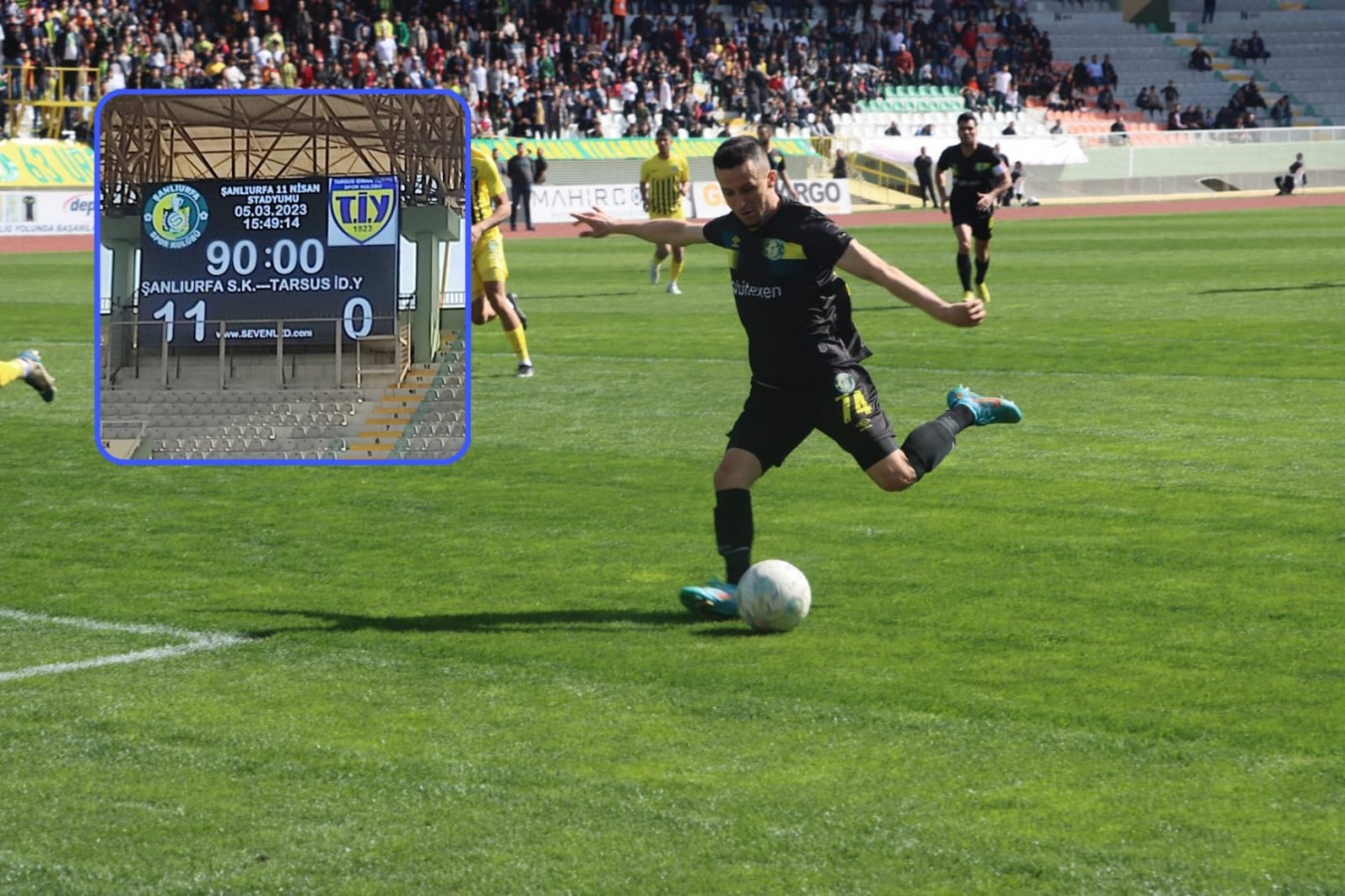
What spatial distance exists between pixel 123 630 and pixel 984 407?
387cm

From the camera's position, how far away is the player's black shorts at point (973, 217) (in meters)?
20.9

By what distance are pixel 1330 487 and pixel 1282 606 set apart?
272 centimetres

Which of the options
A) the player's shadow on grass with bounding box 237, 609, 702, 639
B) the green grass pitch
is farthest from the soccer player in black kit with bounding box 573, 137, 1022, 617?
the green grass pitch

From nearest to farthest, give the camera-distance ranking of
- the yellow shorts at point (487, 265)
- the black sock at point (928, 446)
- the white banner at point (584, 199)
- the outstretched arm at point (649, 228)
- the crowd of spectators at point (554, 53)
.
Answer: the outstretched arm at point (649, 228)
the black sock at point (928, 446)
the yellow shorts at point (487, 265)
the crowd of spectators at point (554, 53)
the white banner at point (584, 199)

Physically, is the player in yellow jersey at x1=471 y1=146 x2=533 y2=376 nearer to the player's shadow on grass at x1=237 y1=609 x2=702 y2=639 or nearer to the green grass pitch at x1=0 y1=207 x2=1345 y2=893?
the green grass pitch at x1=0 y1=207 x2=1345 y2=893

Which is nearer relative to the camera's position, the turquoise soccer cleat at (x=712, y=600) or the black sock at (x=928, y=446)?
the turquoise soccer cleat at (x=712, y=600)

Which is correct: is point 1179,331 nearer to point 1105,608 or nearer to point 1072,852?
point 1105,608

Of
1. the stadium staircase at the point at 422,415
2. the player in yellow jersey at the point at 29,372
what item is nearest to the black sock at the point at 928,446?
the stadium staircase at the point at 422,415

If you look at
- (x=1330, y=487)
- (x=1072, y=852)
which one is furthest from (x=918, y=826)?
(x=1330, y=487)

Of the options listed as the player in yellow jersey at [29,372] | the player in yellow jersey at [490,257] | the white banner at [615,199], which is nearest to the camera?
the player in yellow jersey at [29,372]

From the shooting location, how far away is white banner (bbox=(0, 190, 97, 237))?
123 ft

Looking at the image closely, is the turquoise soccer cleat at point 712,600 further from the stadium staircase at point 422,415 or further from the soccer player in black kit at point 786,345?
the stadium staircase at point 422,415

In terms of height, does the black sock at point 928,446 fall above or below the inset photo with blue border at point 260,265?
below

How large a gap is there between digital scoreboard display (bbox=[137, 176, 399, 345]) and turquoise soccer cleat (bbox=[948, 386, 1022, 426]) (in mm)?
2817
